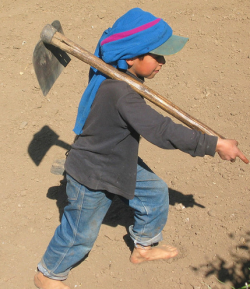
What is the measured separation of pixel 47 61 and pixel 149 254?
1.63 meters

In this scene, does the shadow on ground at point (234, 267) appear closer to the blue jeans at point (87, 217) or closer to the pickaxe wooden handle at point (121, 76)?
the blue jeans at point (87, 217)

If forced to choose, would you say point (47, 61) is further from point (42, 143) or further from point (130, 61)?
point (42, 143)

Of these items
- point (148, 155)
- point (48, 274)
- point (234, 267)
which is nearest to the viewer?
point (48, 274)

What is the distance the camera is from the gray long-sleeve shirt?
76.2 inches

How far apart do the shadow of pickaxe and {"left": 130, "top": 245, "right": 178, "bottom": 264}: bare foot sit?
4.58 feet

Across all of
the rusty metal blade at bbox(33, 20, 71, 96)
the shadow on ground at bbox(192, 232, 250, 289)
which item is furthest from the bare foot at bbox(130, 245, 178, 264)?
the rusty metal blade at bbox(33, 20, 71, 96)

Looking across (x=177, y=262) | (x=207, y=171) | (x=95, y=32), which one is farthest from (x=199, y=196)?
(x=95, y=32)

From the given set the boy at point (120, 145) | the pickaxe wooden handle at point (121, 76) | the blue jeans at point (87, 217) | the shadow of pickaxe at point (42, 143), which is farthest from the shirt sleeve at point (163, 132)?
the shadow of pickaxe at point (42, 143)

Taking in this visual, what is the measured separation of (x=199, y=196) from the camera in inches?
131

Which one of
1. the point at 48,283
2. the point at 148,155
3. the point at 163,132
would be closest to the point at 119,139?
the point at 163,132

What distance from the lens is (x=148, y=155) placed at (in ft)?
12.2

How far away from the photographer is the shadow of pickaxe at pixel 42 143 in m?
3.79

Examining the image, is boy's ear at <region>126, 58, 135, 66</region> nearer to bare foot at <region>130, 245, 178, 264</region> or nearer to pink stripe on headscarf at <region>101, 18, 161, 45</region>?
pink stripe on headscarf at <region>101, 18, 161, 45</region>

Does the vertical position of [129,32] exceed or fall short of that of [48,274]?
it exceeds it
